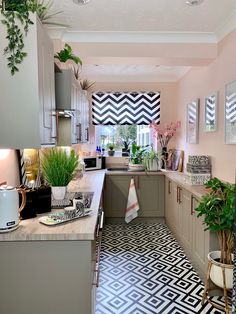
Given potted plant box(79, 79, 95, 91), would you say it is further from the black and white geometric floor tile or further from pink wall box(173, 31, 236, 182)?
the black and white geometric floor tile

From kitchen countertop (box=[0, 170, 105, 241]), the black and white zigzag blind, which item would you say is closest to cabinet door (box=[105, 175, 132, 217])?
the black and white zigzag blind

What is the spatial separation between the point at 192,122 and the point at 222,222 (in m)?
2.25

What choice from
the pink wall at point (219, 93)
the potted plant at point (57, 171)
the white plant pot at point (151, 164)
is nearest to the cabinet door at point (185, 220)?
the pink wall at point (219, 93)

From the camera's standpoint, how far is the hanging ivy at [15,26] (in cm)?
149

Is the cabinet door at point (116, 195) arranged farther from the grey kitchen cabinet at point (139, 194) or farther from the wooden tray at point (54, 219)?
the wooden tray at point (54, 219)

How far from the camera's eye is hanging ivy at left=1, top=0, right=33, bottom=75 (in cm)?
149

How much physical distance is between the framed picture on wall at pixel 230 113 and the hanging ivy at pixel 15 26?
6.75 ft

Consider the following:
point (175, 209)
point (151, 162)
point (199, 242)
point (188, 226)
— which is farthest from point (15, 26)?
point (151, 162)

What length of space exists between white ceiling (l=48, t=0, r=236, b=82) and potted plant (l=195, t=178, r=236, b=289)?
1.64 meters

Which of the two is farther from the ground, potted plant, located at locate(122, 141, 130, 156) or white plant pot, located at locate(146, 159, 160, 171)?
Answer: potted plant, located at locate(122, 141, 130, 156)

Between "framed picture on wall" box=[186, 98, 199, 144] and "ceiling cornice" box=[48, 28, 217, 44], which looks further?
"framed picture on wall" box=[186, 98, 199, 144]

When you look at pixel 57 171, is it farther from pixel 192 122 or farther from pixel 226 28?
pixel 192 122

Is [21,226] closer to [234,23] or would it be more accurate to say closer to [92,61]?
[92,61]

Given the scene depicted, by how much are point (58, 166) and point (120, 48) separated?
5.42ft
